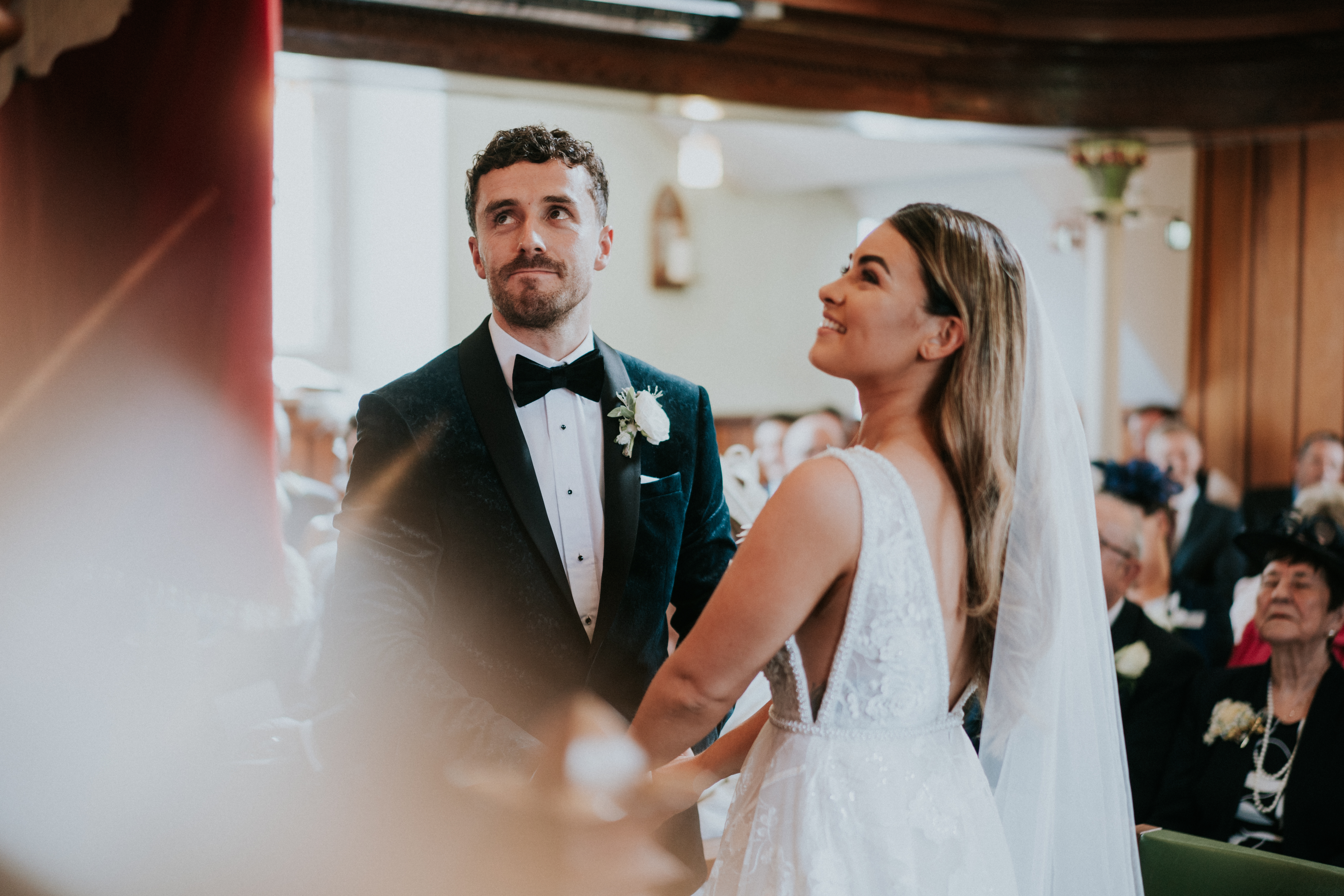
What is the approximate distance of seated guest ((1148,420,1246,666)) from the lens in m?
4.38

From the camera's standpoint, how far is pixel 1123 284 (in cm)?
853

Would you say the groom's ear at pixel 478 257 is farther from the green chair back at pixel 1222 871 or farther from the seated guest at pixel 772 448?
the seated guest at pixel 772 448

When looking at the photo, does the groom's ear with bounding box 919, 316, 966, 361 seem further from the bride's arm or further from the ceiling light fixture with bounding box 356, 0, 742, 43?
the ceiling light fixture with bounding box 356, 0, 742, 43

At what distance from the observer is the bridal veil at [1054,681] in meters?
1.61

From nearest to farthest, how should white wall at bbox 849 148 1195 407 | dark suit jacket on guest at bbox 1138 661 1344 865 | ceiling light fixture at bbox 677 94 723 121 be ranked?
dark suit jacket on guest at bbox 1138 661 1344 865, ceiling light fixture at bbox 677 94 723 121, white wall at bbox 849 148 1195 407

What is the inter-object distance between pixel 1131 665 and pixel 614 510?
2105 mm

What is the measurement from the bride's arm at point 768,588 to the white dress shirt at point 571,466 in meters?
0.35

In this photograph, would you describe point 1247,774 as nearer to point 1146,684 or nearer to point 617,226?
point 1146,684

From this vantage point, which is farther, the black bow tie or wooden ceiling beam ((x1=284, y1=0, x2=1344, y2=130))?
wooden ceiling beam ((x1=284, y1=0, x2=1344, y2=130))

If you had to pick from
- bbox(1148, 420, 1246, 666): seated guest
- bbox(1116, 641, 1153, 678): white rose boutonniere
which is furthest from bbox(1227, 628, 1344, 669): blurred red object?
bbox(1116, 641, 1153, 678): white rose boutonniere

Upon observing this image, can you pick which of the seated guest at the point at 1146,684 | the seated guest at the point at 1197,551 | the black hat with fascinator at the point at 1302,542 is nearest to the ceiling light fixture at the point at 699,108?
the seated guest at the point at 1197,551

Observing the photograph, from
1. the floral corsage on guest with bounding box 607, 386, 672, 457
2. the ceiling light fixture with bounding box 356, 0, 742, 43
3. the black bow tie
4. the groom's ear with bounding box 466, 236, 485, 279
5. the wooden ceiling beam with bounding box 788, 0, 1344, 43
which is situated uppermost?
the wooden ceiling beam with bounding box 788, 0, 1344, 43

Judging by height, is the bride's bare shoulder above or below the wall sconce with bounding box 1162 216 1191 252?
below

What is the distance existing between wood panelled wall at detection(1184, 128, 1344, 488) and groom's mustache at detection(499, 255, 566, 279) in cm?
792
